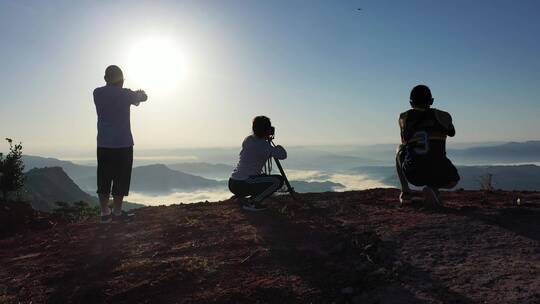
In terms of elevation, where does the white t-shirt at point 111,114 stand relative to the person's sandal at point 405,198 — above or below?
above

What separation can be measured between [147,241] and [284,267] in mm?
2642

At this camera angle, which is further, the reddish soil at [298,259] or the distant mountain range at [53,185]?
the distant mountain range at [53,185]

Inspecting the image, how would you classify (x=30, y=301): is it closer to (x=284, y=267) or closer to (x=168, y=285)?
(x=168, y=285)

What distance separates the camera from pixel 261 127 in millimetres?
7520

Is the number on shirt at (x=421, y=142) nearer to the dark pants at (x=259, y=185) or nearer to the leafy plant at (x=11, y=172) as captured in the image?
the dark pants at (x=259, y=185)

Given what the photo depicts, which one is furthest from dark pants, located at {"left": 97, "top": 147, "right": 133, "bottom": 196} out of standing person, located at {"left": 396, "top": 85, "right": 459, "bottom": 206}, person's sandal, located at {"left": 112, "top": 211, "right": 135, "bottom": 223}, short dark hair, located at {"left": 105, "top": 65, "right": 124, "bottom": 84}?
standing person, located at {"left": 396, "top": 85, "right": 459, "bottom": 206}

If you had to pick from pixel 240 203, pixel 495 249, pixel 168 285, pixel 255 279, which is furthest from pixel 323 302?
pixel 240 203

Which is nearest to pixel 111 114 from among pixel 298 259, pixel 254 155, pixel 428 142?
pixel 254 155

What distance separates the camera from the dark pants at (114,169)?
7.25 meters

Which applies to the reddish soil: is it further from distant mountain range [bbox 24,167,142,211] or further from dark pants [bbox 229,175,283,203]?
distant mountain range [bbox 24,167,142,211]

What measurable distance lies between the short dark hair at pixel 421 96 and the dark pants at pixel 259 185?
9.26ft

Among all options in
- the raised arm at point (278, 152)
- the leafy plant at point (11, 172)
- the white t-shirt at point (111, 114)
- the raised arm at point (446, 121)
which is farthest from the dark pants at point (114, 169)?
the leafy plant at point (11, 172)

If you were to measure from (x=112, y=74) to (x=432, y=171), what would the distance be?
5.57 m

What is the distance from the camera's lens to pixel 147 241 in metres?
6.42
